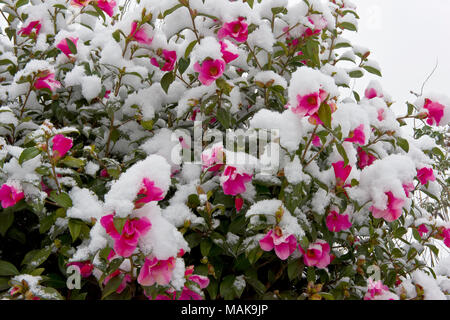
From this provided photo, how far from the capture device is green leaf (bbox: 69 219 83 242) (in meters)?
0.92

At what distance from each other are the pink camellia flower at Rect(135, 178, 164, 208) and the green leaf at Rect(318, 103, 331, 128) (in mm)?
390

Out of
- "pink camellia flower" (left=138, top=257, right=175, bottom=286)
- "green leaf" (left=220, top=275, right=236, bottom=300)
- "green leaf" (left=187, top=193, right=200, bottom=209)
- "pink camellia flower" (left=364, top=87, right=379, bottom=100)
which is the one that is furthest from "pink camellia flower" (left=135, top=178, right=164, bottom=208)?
"pink camellia flower" (left=364, top=87, right=379, bottom=100)

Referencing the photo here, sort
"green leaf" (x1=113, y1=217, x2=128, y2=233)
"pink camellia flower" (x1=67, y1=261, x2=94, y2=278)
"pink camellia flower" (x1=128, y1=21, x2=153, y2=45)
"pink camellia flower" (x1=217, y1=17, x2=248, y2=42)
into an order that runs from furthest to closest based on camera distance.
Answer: "pink camellia flower" (x1=128, y1=21, x2=153, y2=45)
"pink camellia flower" (x1=217, y1=17, x2=248, y2=42)
"pink camellia flower" (x1=67, y1=261, x2=94, y2=278)
"green leaf" (x1=113, y1=217, x2=128, y2=233)

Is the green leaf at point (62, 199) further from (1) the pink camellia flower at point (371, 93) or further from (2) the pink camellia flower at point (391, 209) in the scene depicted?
(1) the pink camellia flower at point (371, 93)

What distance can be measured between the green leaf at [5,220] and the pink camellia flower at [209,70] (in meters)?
0.59

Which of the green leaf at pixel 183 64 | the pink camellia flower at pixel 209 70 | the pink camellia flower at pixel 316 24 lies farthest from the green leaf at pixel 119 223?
the pink camellia flower at pixel 316 24

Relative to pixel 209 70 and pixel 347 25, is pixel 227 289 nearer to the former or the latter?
pixel 209 70

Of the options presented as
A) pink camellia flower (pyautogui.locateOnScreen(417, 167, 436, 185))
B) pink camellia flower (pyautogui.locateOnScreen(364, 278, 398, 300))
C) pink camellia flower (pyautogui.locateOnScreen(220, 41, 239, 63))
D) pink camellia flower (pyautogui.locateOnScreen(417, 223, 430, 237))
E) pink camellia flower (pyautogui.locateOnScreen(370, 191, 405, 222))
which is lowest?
pink camellia flower (pyautogui.locateOnScreen(417, 223, 430, 237))

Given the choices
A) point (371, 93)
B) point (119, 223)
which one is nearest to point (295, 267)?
point (119, 223)

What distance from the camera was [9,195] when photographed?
0.96 meters

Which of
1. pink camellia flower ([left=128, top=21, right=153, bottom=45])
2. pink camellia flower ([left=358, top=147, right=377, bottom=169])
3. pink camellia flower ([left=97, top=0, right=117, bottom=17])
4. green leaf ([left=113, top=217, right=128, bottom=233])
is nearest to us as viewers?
green leaf ([left=113, top=217, right=128, bottom=233])

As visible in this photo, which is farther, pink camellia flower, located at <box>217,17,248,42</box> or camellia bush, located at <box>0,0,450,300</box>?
pink camellia flower, located at <box>217,17,248,42</box>

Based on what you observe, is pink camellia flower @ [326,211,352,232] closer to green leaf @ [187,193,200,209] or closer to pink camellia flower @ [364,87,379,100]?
green leaf @ [187,193,200,209]

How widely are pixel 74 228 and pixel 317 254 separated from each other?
578mm
